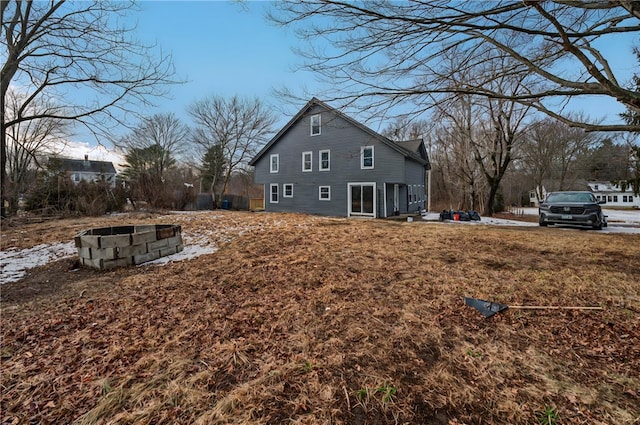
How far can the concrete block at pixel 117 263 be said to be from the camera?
448 cm

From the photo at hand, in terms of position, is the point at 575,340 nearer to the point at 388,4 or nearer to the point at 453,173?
the point at 388,4

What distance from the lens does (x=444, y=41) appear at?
432 cm

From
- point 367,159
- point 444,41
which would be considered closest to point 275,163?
point 367,159

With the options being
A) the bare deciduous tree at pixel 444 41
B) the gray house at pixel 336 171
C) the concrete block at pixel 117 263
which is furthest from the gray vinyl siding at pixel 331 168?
the concrete block at pixel 117 263

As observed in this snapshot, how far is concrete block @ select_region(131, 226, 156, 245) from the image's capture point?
15.6 feet

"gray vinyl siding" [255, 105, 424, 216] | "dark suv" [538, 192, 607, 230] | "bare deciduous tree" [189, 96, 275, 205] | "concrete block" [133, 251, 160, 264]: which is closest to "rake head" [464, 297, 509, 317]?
"concrete block" [133, 251, 160, 264]

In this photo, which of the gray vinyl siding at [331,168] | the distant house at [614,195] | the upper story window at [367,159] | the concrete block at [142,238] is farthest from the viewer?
the distant house at [614,195]

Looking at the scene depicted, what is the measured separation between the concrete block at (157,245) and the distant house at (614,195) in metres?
55.4

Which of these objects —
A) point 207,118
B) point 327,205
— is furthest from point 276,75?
point 207,118

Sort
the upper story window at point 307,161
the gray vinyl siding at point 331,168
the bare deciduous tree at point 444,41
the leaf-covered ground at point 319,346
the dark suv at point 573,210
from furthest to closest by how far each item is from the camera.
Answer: the upper story window at point 307,161
the gray vinyl siding at point 331,168
the dark suv at point 573,210
the bare deciduous tree at point 444,41
the leaf-covered ground at point 319,346

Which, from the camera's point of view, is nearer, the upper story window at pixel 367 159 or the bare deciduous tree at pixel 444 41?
the bare deciduous tree at pixel 444 41

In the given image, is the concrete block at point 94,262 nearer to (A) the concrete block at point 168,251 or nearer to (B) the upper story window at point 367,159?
(A) the concrete block at point 168,251

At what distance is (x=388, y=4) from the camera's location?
148 inches

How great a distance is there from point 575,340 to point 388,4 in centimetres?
445
